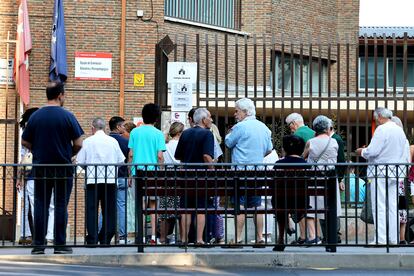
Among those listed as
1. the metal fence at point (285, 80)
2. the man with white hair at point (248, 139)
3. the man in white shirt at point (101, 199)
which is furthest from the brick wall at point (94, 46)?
the man in white shirt at point (101, 199)

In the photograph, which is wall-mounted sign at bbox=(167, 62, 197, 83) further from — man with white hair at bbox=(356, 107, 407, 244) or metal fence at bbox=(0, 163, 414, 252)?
metal fence at bbox=(0, 163, 414, 252)

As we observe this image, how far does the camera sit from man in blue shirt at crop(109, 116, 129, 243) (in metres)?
13.3

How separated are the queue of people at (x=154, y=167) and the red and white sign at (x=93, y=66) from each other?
272 inches

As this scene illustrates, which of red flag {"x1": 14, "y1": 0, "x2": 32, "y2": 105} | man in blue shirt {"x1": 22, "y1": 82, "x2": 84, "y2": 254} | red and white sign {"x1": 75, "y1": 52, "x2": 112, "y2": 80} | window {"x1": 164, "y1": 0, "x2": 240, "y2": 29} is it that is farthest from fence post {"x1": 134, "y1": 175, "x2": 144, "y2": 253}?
window {"x1": 164, "y1": 0, "x2": 240, "y2": 29}

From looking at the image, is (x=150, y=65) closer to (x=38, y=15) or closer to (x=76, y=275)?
(x=38, y=15)

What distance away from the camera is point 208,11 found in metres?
28.4

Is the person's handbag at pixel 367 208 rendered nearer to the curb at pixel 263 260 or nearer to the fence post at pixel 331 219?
the fence post at pixel 331 219

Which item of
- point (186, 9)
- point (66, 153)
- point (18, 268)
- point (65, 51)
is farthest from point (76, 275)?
point (186, 9)

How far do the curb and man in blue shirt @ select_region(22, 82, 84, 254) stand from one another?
1.23ft

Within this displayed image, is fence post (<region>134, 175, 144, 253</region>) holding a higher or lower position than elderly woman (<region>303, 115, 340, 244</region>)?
lower

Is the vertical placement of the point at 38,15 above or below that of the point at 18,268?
above

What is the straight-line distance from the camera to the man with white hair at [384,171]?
1323 centimetres

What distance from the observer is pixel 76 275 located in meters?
11.1

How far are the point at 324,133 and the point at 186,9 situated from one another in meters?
13.2
